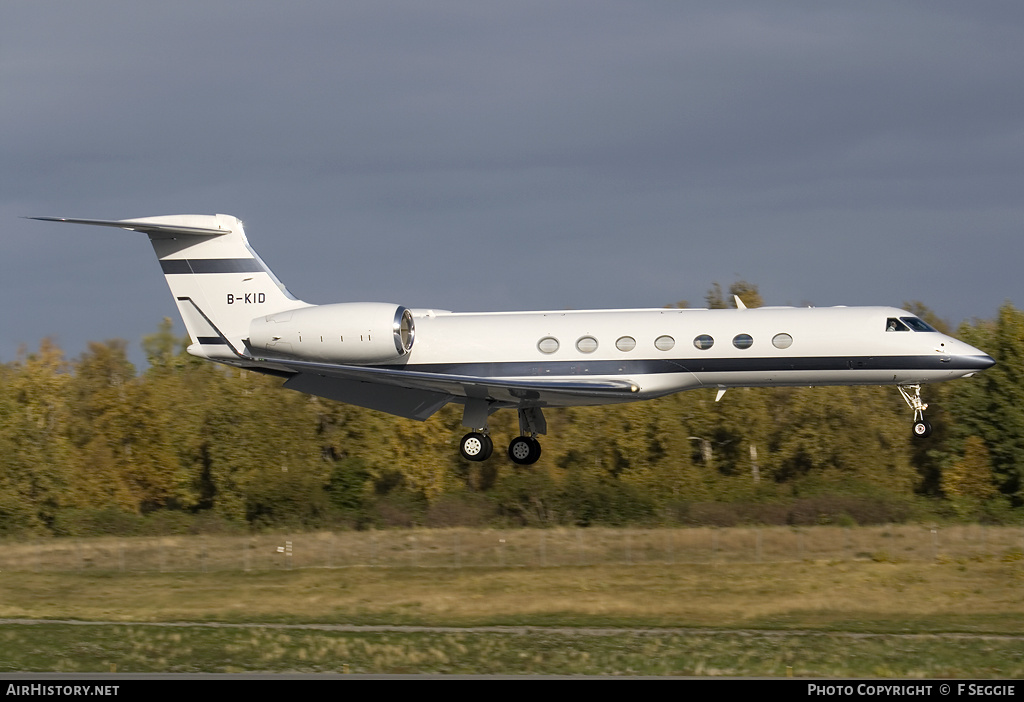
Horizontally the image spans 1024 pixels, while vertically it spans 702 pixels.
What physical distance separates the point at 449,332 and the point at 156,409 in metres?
33.5

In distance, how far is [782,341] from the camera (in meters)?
23.8

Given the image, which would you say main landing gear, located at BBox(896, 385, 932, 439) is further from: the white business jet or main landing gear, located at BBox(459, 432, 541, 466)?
main landing gear, located at BBox(459, 432, 541, 466)

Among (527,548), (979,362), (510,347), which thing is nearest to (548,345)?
(510,347)

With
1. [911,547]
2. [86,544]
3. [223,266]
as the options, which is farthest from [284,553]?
[911,547]

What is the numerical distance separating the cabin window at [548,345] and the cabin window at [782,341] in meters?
4.27

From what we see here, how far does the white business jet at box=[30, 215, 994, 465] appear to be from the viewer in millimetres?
23875

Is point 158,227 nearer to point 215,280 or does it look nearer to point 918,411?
point 215,280

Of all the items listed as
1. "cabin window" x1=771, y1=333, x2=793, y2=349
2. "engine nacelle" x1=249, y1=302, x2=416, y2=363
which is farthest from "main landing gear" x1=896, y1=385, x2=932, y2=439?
"engine nacelle" x1=249, y1=302, x2=416, y2=363

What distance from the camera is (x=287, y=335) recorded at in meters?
25.1

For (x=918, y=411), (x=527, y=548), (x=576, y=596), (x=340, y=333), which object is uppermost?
(x=340, y=333)

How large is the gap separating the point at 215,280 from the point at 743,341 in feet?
37.4

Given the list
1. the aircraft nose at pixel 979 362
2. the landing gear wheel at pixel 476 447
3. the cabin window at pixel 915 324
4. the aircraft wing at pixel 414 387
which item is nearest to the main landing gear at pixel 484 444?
the landing gear wheel at pixel 476 447

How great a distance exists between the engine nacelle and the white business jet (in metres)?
0.03

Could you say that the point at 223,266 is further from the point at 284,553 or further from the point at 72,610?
the point at 284,553
